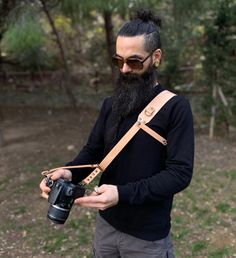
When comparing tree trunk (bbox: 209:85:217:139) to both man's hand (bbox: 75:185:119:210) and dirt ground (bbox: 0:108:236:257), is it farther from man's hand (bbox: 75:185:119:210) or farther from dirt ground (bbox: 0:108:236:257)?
man's hand (bbox: 75:185:119:210)

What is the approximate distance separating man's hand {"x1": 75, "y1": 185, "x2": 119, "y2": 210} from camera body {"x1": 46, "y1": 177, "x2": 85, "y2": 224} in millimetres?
99

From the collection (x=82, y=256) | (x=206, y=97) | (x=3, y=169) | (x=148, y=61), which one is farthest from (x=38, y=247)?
(x=206, y=97)

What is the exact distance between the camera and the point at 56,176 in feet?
5.90

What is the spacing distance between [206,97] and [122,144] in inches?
201

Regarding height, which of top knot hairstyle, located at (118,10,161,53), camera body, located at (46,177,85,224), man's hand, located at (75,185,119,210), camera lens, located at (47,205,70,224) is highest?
top knot hairstyle, located at (118,10,161,53)

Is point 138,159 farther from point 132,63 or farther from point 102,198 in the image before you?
point 132,63

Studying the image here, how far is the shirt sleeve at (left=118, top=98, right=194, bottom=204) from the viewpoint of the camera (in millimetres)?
1653

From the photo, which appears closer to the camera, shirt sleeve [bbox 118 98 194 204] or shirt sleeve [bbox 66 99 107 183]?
shirt sleeve [bbox 118 98 194 204]

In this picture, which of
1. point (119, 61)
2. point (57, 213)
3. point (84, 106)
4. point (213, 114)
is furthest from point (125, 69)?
point (84, 106)

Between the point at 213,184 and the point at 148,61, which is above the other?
the point at 148,61

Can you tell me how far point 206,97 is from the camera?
664cm

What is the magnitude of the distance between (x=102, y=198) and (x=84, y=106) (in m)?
7.71

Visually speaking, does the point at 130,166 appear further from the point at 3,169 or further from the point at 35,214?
the point at 3,169

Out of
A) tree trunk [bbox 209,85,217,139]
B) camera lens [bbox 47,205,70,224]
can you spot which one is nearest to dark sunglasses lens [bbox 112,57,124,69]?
camera lens [bbox 47,205,70,224]
